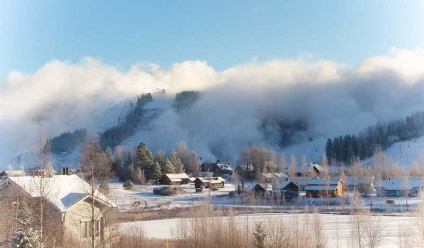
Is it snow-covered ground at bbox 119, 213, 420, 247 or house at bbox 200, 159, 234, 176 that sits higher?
house at bbox 200, 159, 234, 176

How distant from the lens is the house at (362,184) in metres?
72.7

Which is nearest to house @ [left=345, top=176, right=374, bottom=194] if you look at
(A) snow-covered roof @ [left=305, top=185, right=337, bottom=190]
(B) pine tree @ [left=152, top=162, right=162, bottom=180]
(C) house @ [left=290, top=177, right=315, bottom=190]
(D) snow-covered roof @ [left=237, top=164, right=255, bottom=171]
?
(A) snow-covered roof @ [left=305, top=185, right=337, bottom=190]

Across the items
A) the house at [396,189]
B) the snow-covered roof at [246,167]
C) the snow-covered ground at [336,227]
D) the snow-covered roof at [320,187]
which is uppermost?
the snow-covered roof at [246,167]

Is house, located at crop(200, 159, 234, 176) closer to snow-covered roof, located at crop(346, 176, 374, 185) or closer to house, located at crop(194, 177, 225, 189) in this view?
house, located at crop(194, 177, 225, 189)

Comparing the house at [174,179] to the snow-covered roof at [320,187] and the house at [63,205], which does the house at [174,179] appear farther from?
the house at [63,205]

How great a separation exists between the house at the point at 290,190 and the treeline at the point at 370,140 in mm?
63618

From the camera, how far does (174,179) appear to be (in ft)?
297

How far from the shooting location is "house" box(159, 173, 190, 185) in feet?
295

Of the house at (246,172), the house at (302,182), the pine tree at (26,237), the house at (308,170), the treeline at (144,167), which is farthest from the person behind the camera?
the house at (246,172)

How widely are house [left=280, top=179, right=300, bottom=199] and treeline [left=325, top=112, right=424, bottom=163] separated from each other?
63618 mm

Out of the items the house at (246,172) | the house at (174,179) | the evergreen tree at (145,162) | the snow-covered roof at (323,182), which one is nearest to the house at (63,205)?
the snow-covered roof at (323,182)

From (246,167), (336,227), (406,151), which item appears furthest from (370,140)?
(336,227)

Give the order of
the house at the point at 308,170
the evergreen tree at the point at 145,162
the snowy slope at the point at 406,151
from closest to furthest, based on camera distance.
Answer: the evergreen tree at the point at 145,162 → the house at the point at 308,170 → the snowy slope at the point at 406,151

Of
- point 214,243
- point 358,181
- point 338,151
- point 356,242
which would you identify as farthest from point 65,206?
point 338,151
